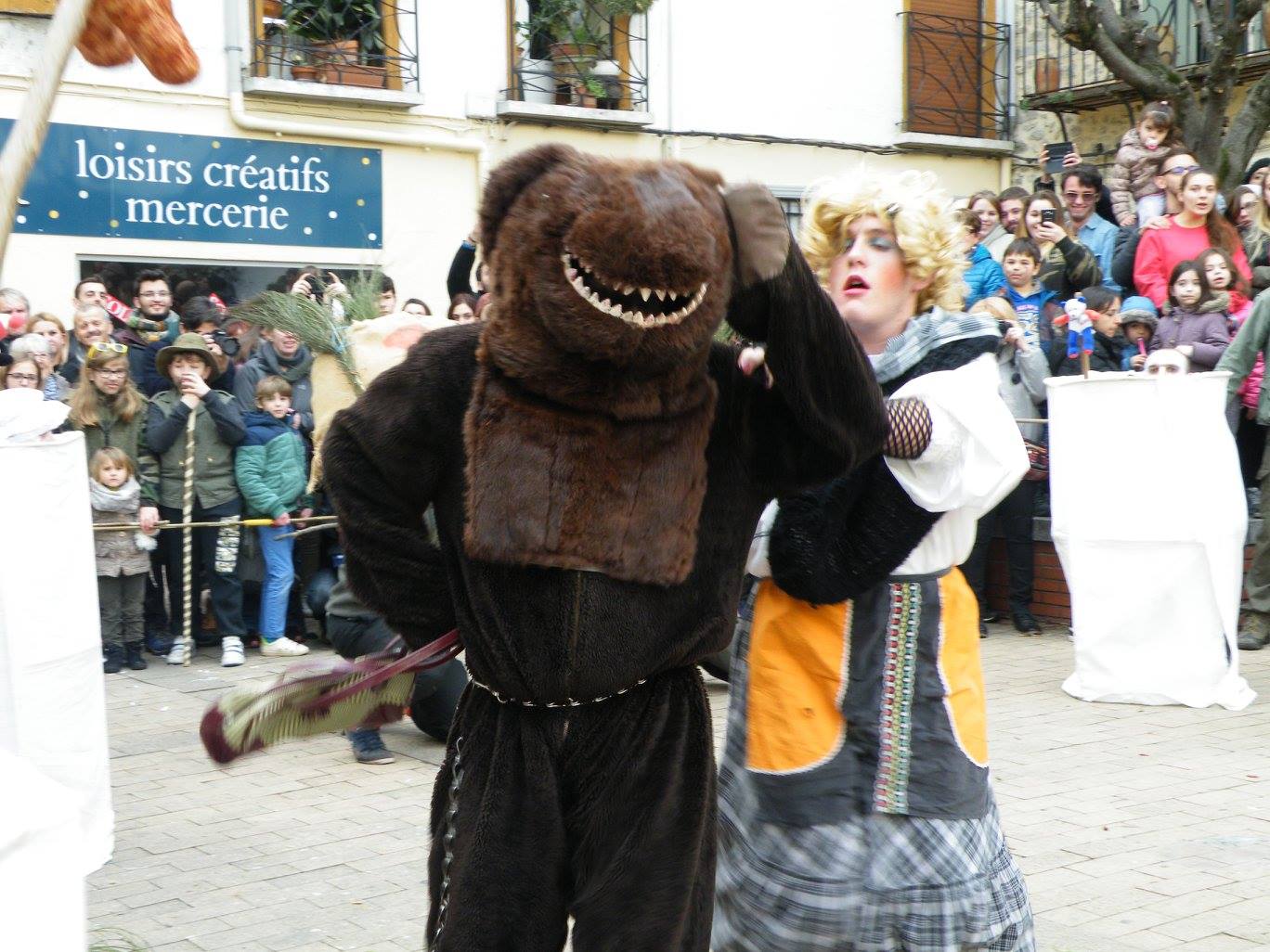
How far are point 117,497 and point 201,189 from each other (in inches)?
201

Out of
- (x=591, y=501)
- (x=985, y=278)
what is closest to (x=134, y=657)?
(x=985, y=278)

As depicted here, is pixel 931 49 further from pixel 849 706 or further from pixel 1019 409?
pixel 849 706

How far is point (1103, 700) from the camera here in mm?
7117

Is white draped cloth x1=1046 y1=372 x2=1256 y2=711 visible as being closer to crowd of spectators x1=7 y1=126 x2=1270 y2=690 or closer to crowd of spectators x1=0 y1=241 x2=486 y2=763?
crowd of spectators x1=7 y1=126 x2=1270 y2=690

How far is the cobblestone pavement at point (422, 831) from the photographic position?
430 cm

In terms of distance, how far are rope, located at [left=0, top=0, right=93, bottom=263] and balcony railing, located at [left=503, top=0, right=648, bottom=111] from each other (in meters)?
12.3

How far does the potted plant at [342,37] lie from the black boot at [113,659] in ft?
21.7

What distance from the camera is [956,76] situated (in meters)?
17.5

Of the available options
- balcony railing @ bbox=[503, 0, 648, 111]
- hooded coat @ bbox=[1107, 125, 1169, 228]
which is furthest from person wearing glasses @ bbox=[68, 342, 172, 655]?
balcony railing @ bbox=[503, 0, 648, 111]

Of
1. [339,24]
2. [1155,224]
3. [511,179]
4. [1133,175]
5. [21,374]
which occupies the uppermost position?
[339,24]

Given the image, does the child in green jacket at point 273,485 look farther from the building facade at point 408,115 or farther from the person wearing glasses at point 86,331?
the building facade at point 408,115

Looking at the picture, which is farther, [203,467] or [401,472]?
[203,467]

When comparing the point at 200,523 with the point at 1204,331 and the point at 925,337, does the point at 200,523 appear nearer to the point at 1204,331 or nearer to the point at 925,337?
the point at 1204,331

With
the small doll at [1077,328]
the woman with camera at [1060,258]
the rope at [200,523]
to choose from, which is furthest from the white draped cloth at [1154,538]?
the rope at [200,523]
